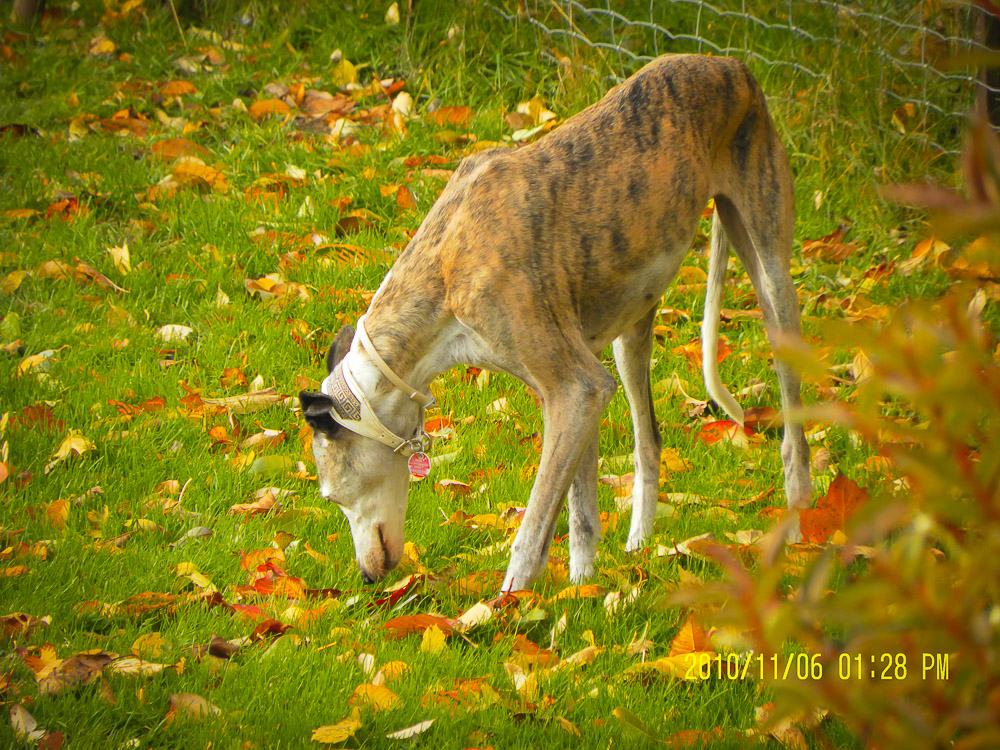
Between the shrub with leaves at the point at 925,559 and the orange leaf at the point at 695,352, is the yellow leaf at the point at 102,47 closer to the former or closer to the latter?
the orange leaf at the point at 695,352

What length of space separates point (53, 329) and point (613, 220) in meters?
3.59

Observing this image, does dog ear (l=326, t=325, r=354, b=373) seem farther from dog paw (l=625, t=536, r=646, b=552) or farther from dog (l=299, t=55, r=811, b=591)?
dog paw (l=625, t=536, r=646, b=552)

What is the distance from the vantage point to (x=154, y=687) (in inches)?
107

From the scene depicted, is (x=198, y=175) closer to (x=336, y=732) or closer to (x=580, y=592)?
(x=580, y=592)

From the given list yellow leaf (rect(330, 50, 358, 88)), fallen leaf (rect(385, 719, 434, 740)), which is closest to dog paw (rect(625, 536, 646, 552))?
fallen leaf (rect(385, 719, 434, 740))

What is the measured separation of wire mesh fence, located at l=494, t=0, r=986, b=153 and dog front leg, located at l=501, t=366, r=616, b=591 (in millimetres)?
3541

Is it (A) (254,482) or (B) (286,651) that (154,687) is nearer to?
(B) (286,651)

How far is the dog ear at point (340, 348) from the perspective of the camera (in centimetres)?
360

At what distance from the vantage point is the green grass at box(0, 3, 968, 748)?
2.73 metres

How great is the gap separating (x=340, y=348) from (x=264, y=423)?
1.29m

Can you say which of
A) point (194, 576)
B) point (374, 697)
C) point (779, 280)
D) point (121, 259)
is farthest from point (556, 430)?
point (121, 259)

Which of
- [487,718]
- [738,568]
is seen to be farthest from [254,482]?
[738,568]

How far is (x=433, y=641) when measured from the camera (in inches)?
119

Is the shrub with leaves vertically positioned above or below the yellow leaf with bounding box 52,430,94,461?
above
